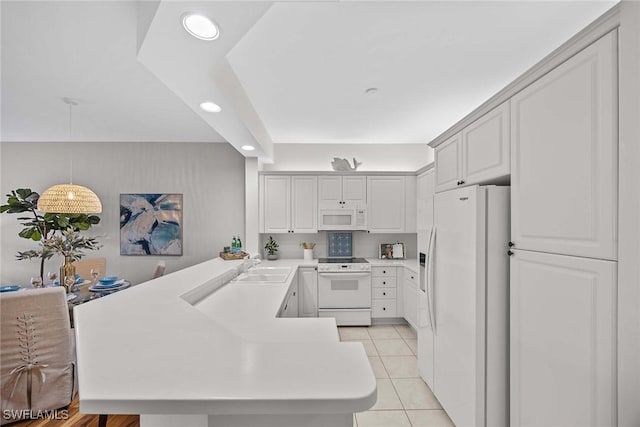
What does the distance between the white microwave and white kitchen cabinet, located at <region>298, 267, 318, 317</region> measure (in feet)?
2.28

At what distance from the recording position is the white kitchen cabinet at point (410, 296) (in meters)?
3.53

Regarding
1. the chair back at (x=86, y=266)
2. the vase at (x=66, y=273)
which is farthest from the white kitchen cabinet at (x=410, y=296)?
the chair back at (x=86, y=266)

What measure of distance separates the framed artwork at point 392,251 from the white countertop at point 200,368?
10.7ft

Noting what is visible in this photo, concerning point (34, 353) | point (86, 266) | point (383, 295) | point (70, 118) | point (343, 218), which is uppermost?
point (70, 118)

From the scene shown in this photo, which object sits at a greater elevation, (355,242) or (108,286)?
(355,242)

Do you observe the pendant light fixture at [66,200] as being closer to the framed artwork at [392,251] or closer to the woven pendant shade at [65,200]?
the woven pendant shade at [65,200]

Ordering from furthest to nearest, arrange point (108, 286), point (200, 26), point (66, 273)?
point (108, 286)
point (66, 273)
point (200, 26)

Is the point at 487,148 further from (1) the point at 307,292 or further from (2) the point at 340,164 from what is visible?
(1) the point at 307,292

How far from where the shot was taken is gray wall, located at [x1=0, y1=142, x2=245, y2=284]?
14.6ft

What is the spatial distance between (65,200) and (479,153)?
3819 mm

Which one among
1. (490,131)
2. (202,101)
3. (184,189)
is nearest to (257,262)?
(184,189)

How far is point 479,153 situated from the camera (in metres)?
1.76

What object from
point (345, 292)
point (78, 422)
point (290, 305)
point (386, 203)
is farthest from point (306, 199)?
point (78, 422)

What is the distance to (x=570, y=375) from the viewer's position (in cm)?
116
